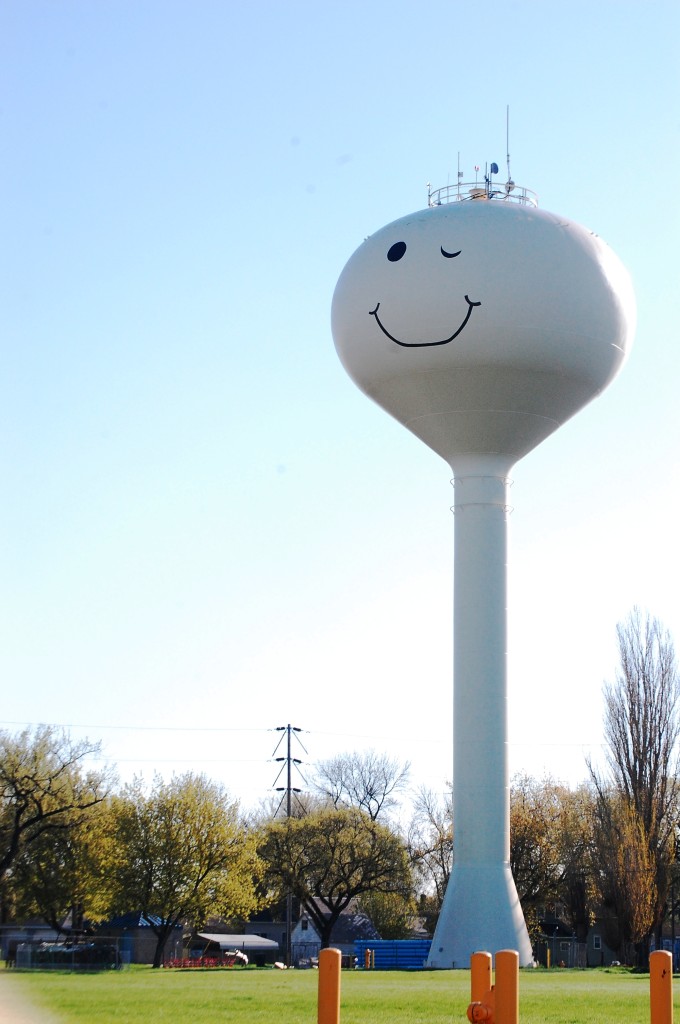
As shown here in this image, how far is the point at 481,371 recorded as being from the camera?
20.5 m

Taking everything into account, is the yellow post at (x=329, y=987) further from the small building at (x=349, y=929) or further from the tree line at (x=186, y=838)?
the small building at (x=349, y=929)

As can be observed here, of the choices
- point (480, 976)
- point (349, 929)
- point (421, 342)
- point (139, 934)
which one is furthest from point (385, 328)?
point (349, 929)

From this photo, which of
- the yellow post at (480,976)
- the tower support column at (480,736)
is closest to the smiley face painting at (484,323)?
the tower support column at (480,736)

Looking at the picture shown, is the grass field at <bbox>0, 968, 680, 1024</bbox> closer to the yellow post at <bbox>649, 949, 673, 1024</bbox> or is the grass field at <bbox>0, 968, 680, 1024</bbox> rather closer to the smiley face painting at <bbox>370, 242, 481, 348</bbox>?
the yellow post at <bbox>649, 949, 673, 1024</bbox>

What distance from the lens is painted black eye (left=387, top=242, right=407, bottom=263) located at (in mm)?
20922

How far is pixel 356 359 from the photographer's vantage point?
21484mm

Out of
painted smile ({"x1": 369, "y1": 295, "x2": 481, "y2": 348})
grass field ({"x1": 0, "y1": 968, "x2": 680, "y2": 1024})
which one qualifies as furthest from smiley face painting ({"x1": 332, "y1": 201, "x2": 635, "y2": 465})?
grass field ({"x1": 0, "y1": 968, "x2": 680, "y2": 1024})

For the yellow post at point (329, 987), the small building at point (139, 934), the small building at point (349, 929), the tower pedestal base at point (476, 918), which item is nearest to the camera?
the yellow post at point (329, 987)

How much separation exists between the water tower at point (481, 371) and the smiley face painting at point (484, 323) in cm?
2

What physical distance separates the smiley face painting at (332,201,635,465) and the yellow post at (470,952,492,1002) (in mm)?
13970

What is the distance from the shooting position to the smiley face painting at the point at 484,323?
20.3 m

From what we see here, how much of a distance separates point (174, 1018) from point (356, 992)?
190 inches

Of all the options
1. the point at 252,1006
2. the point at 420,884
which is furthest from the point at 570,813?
the point at 252,1006

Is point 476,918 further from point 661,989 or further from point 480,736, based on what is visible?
point 661,989
